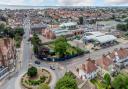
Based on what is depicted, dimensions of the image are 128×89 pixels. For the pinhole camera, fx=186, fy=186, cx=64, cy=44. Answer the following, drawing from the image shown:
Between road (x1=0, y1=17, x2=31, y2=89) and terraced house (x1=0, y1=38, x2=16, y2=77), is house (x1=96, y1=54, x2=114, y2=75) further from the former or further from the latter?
terraced house (x1=0, y1=38, x2=16, y2=77)

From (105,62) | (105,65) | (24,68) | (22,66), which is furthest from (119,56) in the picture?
(22,66)

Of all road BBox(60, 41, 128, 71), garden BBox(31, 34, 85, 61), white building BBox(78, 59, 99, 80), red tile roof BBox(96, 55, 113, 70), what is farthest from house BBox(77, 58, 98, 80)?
garden BBox(31, 34, 85, 61)

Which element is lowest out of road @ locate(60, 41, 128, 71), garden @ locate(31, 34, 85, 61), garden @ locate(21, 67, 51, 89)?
road @ locate(60, 41, 128, 71)

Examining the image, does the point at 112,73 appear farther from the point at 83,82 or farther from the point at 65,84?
the point at 65,84

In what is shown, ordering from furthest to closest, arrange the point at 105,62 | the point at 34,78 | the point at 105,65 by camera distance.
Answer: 1. the point at 105,62
2. the point at 105,65
3. the point at 34,78

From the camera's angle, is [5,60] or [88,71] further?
[5,60]

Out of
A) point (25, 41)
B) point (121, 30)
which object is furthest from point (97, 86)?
point (121, 30)

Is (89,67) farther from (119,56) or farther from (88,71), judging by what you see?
(119,56)

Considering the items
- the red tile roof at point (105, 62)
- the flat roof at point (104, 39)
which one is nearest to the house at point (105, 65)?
the red tile roof at point (105, 62)

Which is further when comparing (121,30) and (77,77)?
(121,30)
